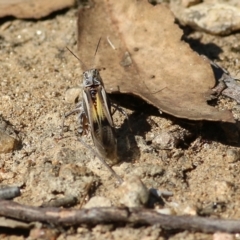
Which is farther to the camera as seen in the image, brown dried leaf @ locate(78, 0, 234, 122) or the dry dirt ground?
brown dried leaf @ locate(78, 0, 234, 122)

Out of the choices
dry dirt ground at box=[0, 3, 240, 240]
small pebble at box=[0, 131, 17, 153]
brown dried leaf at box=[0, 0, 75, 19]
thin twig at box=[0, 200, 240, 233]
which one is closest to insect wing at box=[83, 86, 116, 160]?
dry dirt ground at box=[0, 3, 240, 240]

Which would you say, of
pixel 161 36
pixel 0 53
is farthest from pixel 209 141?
pixel 0 53

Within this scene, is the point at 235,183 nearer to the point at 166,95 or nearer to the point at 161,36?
the point at 166,95

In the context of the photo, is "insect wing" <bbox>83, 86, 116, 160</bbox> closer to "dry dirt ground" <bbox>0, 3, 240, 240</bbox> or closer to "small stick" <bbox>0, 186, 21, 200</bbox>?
Result: "dry dirt ground" <bbox>0, 3, 240, 240</bbox>

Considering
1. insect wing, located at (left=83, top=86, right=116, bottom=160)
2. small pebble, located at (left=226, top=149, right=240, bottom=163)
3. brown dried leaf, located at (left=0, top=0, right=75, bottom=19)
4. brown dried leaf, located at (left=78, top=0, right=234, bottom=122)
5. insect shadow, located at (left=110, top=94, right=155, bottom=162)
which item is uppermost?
brown dried leaf, located at (left=0, top=0, right=75, bottom=19)

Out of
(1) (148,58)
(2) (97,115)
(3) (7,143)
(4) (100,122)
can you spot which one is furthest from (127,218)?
(1) (148,58)

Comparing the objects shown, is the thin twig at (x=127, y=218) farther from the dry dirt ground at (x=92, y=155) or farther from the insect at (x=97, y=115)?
the insect at (x=97, y=115)

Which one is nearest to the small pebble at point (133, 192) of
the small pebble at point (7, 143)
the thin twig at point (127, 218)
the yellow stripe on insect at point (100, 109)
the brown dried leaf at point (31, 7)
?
the thin twig at point (127, 218)
